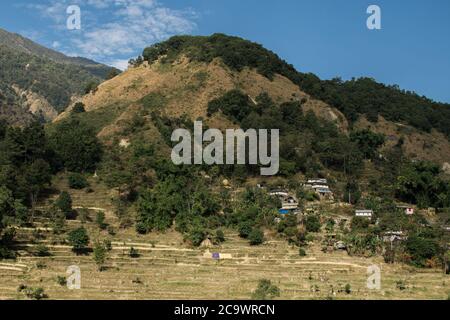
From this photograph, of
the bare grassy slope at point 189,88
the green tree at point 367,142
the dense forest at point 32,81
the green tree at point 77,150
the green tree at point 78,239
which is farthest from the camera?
the dense forest at point 32,81

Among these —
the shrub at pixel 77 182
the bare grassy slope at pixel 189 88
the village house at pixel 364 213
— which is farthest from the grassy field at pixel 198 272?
the bare grassy slope at pixel 189 88

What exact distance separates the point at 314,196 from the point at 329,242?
42.8ft

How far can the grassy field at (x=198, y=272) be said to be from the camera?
40.5 metres

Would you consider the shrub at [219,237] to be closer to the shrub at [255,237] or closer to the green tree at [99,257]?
the shrub at [255,237]

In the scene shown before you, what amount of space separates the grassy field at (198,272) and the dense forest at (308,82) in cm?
5380

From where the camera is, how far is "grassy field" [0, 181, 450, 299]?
40.5 m

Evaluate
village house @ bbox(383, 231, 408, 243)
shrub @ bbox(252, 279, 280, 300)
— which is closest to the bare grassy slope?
village house @ bbox(383, 231, 408, 243)

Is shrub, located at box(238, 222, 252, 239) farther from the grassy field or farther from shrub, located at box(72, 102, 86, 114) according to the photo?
shrub, located at box(72, 102, 86, 114)

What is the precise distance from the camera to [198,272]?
1811 inches

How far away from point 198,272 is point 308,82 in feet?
222

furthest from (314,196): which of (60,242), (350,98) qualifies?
(350,98)

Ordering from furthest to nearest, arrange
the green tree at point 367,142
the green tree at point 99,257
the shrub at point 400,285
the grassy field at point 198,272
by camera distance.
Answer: the green tree at point 367,142 < the green tree at point 99,257 < the shrub at point 400,285 < the grassy field at point 198,272

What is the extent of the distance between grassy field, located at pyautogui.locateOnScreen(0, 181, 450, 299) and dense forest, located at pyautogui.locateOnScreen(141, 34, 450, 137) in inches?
2118

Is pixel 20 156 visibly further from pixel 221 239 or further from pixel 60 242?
pixel 221 239
